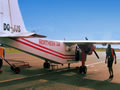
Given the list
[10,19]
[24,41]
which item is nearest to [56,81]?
[24,41]

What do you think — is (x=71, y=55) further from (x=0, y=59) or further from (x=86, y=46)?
(x=0, y=59)

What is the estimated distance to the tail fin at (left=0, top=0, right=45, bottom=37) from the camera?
9.77 meters

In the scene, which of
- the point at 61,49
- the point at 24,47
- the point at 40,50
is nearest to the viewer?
the point at 24,47

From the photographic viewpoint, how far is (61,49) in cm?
1359

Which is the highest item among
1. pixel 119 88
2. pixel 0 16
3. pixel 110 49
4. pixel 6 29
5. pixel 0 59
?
pixel 0 16

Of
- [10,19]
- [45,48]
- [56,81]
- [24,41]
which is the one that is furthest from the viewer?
[45,48]

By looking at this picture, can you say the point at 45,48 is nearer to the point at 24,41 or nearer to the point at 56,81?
the point at 24,41

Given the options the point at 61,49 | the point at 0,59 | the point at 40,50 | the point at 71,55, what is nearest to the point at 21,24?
the point at 40,50

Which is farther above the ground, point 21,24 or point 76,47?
point 21,24

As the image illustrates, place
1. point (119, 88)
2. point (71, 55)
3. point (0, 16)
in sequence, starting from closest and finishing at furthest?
1. point (119, 88)
2. point (0, 16)
3. point (71, 55)

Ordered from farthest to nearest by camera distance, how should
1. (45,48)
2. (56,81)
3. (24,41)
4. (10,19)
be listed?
(45,48) → (24,41) → (10,19) → (56,81)

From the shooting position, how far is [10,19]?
10258 millimetres

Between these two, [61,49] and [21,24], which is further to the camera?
[61,49]

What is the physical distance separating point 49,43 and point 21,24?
9.26 feet
